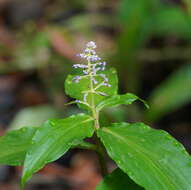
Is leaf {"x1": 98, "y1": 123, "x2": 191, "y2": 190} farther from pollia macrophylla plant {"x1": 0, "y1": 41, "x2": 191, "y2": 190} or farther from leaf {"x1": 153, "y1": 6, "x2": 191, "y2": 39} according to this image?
leaf {"x1": 153, "y1": 6, "x2": 191, "y2": 39}

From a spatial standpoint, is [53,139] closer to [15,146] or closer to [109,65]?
[15,146]

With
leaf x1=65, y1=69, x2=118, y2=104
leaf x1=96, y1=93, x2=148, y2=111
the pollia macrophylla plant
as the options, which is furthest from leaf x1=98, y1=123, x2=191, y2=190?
leaf x1=65, y1=69, x2=118, y2=104

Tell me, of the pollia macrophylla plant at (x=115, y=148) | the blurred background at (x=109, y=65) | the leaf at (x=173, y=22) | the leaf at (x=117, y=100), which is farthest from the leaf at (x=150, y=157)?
the leaf at (x=173, y=22)

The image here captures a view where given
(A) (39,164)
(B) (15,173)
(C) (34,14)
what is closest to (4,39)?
(C) (34,14)

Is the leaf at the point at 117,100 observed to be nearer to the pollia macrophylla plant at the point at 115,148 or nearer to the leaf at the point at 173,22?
the pollia macrophylla plant at the point at 115,148

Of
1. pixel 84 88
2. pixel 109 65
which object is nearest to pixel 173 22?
pixel 109 65

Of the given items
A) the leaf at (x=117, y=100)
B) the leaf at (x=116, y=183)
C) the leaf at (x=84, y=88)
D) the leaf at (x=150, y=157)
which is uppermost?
the leaf at (x=84, y=88)
